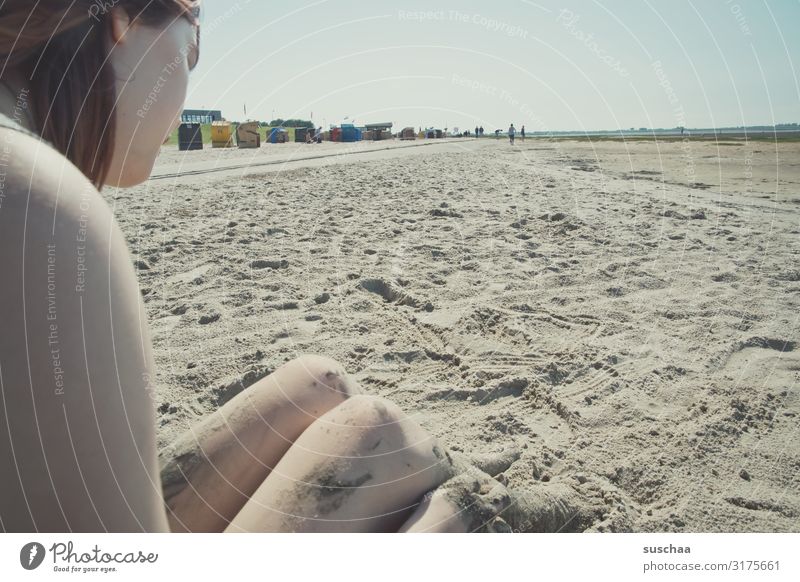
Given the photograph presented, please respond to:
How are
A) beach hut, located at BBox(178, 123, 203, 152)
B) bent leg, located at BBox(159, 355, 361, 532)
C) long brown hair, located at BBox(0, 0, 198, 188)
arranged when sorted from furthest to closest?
beach hut, located at BBox(178, 123, 203, 152), bent leg, located at BBox(159, 355, 361, 532), long brown hair, located at BBox(0, 0, 198, 188)

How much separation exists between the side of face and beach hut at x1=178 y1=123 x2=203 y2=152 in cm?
1489

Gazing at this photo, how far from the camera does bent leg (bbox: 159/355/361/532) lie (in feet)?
3.22

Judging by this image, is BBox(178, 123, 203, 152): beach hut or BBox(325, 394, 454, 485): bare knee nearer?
BBox(325, 394, 454, 485): bare knee

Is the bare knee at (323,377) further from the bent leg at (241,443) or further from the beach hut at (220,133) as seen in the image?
the beach hut at (220,133)

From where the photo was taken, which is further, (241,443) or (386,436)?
(241,443)

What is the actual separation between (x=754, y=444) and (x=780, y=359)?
0.73 meters

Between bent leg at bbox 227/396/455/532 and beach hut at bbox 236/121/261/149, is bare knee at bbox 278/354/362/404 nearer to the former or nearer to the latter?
bent leg at bbox 227/396/455/532

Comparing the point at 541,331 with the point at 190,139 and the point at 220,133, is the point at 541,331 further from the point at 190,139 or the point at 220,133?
the point at 220,133

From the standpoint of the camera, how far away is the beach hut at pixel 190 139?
15.2m

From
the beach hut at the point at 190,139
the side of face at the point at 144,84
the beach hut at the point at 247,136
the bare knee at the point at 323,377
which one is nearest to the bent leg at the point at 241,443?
the bare knee at the point at 323,377

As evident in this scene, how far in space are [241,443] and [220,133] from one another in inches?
711

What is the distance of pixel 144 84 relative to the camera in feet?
2.33


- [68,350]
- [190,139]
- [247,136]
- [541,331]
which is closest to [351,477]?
[68,350]

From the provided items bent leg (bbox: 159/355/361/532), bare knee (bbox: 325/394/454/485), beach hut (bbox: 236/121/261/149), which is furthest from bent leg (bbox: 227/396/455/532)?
beach hut (bbox: 236/121/261/149)
